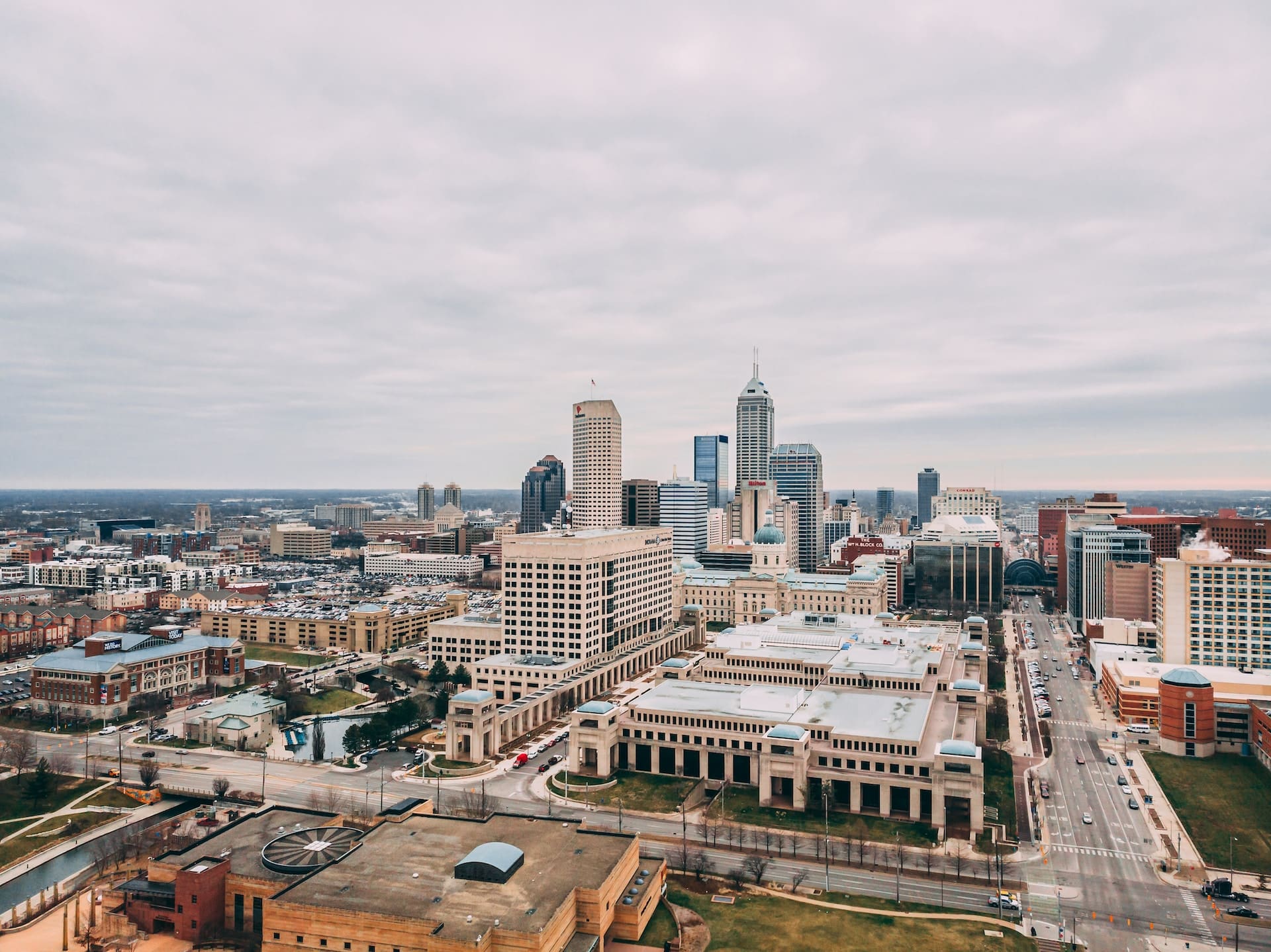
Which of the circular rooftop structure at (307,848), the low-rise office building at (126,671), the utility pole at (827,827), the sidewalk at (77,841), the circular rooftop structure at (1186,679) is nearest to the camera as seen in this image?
the circular rooftop structure at (307,848)

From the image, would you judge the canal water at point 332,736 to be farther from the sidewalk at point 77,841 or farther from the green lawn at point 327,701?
the sidewalk at point 77,841

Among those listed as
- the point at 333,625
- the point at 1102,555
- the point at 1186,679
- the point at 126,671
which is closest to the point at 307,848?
the point at 126,671

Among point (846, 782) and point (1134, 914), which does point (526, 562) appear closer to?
point (846, 782)

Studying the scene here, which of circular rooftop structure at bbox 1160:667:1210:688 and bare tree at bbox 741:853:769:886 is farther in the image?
circular rooftop structure at bbox 1160:667:1210:688

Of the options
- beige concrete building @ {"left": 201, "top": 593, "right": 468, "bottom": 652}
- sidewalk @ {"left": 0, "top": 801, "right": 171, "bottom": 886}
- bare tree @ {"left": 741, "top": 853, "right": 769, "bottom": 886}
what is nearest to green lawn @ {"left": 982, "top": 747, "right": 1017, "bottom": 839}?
bare tree @ {"left": 741, "top": 853, "right": 769, "bottom": 886}

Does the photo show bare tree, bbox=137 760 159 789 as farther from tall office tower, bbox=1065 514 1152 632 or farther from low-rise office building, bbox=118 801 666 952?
tall office tower, bbox=1065 514 1152 632

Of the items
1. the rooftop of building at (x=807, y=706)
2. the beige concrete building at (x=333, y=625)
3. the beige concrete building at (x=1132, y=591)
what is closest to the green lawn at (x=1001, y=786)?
the rooftop of building at (x=807, y=706)
